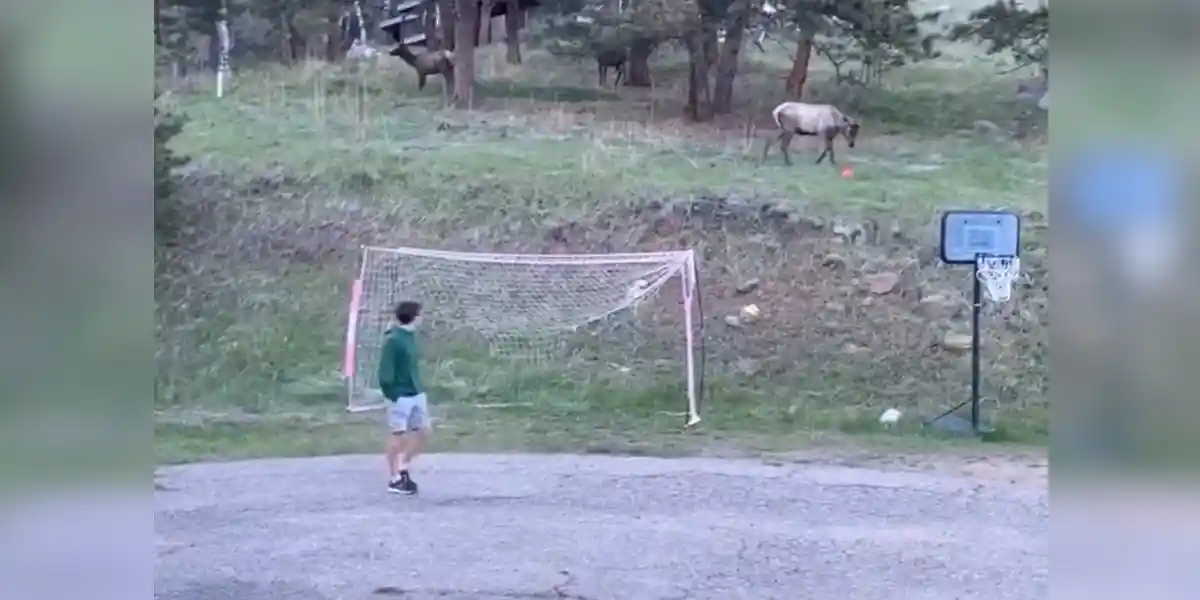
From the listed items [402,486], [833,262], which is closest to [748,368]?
[833,262]

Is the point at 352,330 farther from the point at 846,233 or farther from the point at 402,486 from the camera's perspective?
the point at 846,233

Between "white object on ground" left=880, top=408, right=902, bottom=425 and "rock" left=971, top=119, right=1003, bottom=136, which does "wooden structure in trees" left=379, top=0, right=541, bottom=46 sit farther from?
"white object on ground" left=880, top=408, right=902, bottom=425

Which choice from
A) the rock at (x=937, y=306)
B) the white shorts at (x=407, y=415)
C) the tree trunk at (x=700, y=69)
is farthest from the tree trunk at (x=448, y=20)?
the rock at (x=937, y=306)

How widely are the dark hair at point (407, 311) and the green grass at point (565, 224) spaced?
0.22m

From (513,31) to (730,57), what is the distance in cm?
93

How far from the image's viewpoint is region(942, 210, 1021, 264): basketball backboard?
6.38 meters

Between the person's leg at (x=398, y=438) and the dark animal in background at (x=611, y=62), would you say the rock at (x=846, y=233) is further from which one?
the person's leg at (x=398, y=438)

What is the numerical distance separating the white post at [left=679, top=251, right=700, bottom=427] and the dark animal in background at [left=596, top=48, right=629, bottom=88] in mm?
819

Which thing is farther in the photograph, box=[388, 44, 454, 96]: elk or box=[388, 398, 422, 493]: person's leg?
box=[388, 44, 454, 96]: elk

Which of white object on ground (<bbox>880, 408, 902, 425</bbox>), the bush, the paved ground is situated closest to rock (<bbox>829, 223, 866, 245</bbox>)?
white object on ground (<bbox>880, 408, 902, 425</bbox>)

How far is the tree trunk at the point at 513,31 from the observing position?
6445 millimetres

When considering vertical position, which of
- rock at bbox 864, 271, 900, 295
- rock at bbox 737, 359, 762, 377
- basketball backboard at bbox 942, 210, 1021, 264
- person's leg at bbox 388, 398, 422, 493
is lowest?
person's leg at bbox 388, 398, 422, 493

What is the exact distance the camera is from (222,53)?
252 inches
